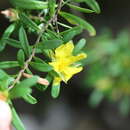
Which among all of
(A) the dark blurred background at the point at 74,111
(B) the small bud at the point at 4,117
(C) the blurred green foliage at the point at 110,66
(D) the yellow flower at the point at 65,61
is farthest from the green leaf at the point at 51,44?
(A) the dark blurred background at the point at 74,111

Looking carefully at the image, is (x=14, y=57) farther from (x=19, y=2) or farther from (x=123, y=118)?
(x=19, y=2)

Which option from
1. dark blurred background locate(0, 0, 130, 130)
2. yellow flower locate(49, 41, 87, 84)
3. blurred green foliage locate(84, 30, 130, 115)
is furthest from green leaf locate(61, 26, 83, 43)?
dark blurred background locate(0, 0, 130, 130)

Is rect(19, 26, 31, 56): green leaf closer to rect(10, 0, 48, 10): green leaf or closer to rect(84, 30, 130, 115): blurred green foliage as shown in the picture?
rect(10, 0, 48, 10): green leaf

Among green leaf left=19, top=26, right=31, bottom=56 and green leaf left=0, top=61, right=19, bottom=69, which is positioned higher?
green leaf left=19, top=26, right=31, bottom=56

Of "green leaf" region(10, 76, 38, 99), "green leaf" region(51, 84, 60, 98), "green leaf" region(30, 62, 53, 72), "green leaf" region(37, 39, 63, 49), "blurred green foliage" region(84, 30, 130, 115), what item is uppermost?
"green leaf" region(37, 39, 63, 49)

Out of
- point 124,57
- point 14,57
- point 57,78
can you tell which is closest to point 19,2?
point 57,78

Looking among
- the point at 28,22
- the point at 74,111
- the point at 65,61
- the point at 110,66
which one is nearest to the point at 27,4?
the point at 28,22

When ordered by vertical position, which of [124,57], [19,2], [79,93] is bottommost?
[79,93]
